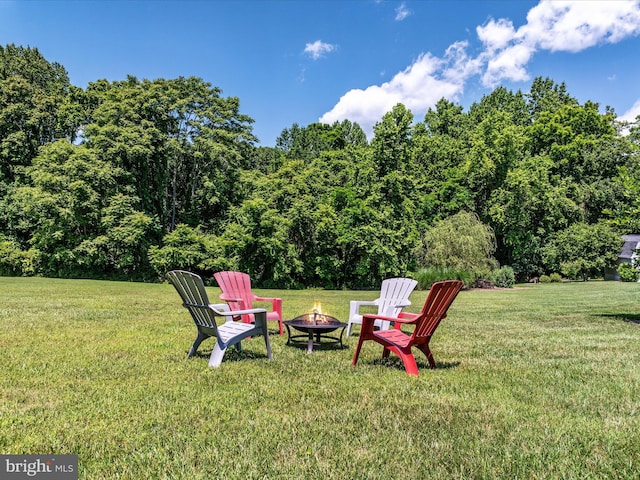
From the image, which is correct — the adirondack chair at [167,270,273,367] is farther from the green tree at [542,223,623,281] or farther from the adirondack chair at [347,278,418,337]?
the green tree at [542,223,623,281]

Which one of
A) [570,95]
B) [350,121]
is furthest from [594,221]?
[350,121]

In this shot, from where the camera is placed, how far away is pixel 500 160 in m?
30.1

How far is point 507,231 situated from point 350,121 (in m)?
18.8

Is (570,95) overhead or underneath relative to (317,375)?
overhead

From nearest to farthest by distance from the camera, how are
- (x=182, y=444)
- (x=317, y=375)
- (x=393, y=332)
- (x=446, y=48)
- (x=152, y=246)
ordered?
(x=182, y=444) → (x=317, y=375) → (x=393, y=332) → (x=152, y=246) → (x=446, y=48)

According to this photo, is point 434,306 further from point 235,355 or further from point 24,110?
point 24,110

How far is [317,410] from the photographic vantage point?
3160 mm

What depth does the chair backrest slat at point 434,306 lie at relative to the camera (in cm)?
426

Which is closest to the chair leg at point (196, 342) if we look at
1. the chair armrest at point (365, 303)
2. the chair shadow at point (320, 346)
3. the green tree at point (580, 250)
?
the chair shadow at point (320, 346)

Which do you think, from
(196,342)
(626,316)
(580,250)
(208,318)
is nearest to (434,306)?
(208,318)

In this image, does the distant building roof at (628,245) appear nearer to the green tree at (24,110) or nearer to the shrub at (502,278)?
the shrub at (502,278)

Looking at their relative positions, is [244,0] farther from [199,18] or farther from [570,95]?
[570,95]

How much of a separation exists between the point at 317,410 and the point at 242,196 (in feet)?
81.0

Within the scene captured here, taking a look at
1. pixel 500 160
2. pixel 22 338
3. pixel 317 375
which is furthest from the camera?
pixel 500 160
